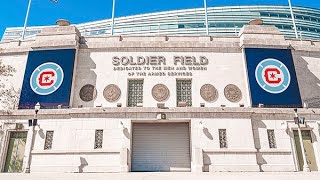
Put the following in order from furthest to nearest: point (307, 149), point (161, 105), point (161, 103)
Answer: point (161, 103) → point (161, 105) → point (307, 149)

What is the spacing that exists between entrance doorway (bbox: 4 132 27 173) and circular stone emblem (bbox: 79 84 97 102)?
5.49 m

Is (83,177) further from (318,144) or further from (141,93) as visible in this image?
(318,144)

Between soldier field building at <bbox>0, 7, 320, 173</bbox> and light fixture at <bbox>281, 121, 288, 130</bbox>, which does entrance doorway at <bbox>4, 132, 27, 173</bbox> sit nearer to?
soldier field building at <bbox>0, 7, 320, 173</bbox>

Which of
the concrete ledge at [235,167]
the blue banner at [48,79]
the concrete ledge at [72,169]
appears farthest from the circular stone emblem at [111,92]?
the concrete ledge at [235,167]

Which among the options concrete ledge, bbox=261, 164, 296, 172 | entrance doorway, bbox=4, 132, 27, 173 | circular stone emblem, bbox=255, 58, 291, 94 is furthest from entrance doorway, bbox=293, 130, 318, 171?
entrance doorway, bbox=4, 132, 27, 173

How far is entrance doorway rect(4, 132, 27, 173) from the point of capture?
70.0 ft

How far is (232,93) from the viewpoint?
23469 mm

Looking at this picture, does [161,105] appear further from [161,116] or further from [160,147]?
[160,147]

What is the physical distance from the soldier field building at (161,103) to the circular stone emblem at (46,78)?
3.6 inches

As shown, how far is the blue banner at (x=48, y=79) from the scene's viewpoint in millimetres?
22812

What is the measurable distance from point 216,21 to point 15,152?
61020mm

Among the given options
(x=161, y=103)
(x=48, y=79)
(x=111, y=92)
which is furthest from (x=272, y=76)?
(x=48, y=79)

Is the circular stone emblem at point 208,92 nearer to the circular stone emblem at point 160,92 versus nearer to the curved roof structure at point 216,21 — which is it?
the circular stone emblem at point 160,92

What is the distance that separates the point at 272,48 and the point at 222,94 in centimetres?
Result: 647
